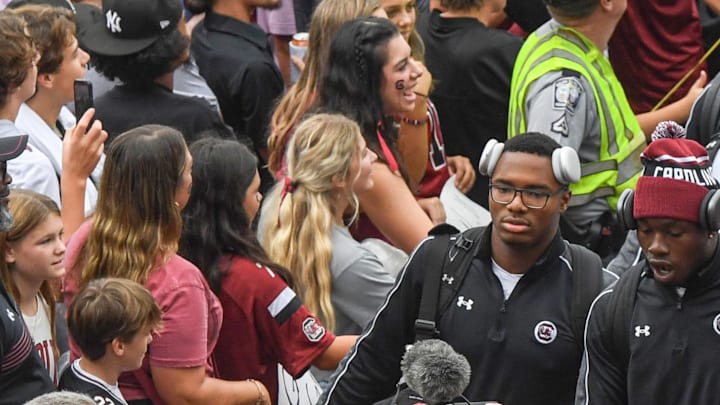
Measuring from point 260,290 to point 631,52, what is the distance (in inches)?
124

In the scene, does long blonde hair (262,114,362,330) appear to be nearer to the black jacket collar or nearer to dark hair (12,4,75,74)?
dark hair (12,4,75,74)

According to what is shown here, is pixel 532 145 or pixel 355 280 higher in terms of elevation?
pixel 532 145

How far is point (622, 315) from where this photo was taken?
13.6ft

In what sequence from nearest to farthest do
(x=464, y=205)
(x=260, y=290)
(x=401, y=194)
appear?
(x=260, y=290)
(x=401, y=194)
(x=464, y=205)

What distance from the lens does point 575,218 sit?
6273mm

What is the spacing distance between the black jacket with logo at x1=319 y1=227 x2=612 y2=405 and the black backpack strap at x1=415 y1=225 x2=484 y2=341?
0.08 feet

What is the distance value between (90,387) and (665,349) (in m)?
1.83

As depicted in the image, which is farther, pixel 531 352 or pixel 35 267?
pixel 35 267

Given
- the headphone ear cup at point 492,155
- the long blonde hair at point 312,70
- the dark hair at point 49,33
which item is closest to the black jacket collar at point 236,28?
the long blonde hair at point 312,70

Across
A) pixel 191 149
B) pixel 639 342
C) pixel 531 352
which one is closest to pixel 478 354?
pixel 531 352

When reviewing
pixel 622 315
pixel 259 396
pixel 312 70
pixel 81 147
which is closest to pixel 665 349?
pixel 622 315

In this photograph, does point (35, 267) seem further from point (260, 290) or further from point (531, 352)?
point (531, 352)

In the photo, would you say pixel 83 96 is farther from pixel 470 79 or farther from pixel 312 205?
pixel 470 79

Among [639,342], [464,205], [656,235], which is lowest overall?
[464,205]
